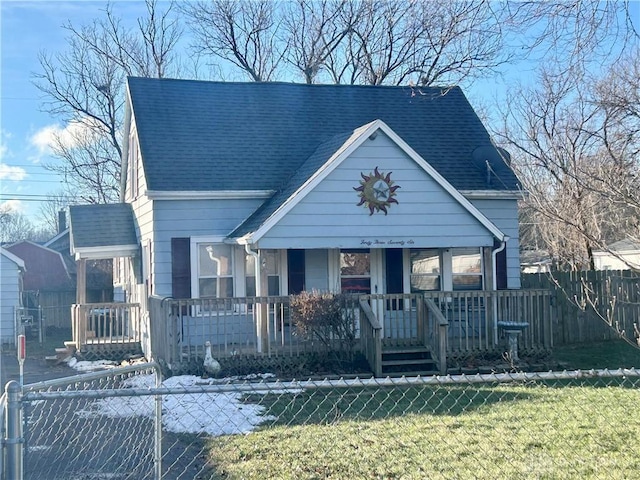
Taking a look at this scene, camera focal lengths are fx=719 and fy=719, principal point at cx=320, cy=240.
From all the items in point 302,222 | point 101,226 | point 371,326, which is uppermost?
point 101,226

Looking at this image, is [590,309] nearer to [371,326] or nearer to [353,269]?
[353,269]

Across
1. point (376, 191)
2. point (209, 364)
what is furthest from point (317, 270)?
point (209, 364)

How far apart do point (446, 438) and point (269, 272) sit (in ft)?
28.9

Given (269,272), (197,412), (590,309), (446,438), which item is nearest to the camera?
(446,438)

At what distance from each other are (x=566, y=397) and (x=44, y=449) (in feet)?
21.8

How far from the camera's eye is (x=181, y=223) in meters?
15.5

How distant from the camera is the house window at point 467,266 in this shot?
1641 cm

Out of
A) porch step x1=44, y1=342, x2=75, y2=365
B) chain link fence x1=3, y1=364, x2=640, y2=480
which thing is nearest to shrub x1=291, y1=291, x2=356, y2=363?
chain link fence x1=3, y1=364, x2=640, y2=480

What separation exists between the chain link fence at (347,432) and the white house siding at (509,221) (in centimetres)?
661

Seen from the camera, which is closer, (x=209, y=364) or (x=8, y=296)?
(x=209, y=364)

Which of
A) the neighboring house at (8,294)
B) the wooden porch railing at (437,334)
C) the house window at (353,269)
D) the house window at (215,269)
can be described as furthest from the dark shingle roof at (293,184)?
the neighboring house at (8,294)

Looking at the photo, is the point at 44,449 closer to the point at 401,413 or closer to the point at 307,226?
the point at 401,413

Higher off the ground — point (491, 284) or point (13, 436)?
point (491, 284)

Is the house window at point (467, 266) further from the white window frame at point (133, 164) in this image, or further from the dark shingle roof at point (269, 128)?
the white window frame at point (133, 164)
